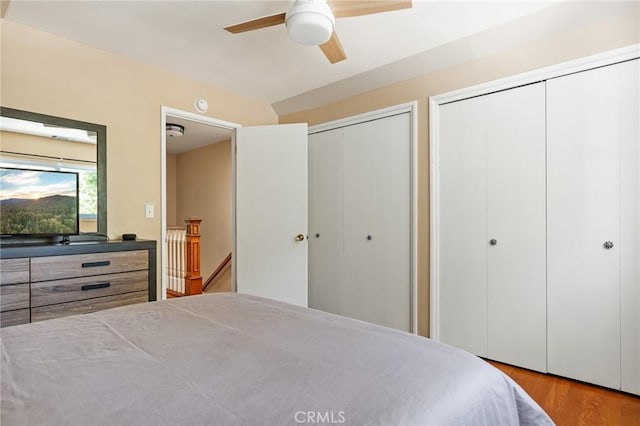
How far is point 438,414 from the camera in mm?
740

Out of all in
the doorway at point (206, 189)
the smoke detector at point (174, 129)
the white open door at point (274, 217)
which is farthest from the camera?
the doorway at point (206, 189)

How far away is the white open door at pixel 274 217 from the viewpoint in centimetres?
329

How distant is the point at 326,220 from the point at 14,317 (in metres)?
2.41

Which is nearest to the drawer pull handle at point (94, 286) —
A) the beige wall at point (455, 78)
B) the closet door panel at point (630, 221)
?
the beige wall at point (455, 78)

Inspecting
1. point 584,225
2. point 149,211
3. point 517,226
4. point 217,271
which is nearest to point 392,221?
point 517,226

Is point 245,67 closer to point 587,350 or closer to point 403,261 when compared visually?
point 403,261

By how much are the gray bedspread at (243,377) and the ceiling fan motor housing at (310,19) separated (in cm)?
141

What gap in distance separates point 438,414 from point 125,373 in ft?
2.38

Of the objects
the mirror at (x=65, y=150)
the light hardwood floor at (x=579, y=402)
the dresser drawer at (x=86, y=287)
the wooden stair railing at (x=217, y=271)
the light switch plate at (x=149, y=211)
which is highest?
the mirror at (x=65, y=150)

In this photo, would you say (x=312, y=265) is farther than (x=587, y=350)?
Yes

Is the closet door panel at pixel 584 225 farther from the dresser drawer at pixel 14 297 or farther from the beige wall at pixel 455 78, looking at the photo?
the dresser drawer at pixel 14 297

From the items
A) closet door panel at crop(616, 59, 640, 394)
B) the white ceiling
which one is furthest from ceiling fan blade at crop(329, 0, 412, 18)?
closet door panel at crop(616, 59, 640, 394)

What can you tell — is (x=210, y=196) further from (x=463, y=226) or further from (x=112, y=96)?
Answer: (x=463, y=226)

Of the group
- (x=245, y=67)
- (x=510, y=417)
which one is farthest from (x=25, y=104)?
(x=510, y=417)
